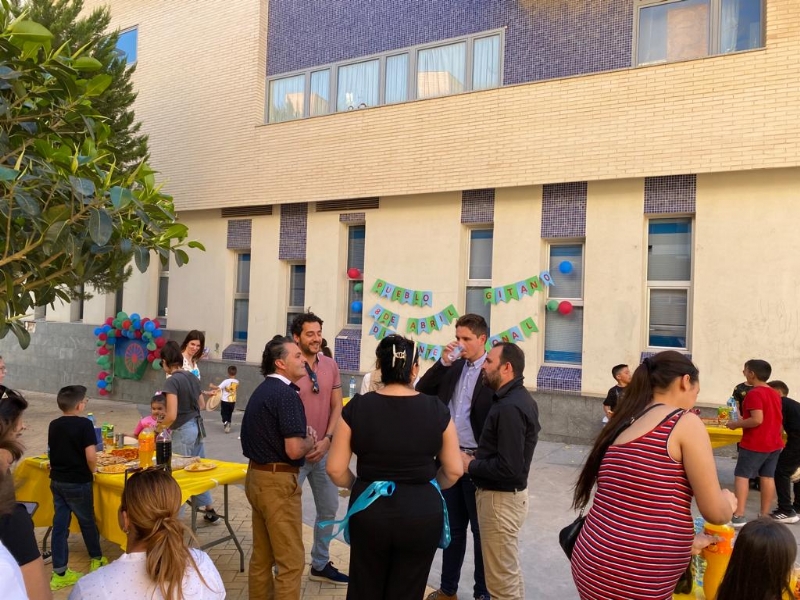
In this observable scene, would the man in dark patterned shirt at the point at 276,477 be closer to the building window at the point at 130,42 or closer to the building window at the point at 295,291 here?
the building window at the point at 295,291

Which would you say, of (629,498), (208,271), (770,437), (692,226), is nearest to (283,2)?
(208,271)

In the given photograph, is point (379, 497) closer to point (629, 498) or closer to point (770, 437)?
point (629, 498)

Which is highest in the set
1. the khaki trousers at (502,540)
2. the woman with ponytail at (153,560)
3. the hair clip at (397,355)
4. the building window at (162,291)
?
the building window at (162,291)

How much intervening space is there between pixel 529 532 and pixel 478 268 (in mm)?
6334

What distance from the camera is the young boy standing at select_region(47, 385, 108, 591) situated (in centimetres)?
477

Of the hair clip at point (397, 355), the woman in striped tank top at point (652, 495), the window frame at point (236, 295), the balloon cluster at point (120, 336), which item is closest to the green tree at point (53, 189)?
the hair clip at point (397, 355)

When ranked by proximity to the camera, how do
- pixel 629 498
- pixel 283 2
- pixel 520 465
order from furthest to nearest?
pixel 283 2
pixel 520 465
pixel 629 498

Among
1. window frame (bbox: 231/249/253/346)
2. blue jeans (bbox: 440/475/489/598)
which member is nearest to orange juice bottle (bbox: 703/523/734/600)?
blue jeans (bbox: 440/475/489/598)

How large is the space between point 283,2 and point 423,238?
21.7 feet

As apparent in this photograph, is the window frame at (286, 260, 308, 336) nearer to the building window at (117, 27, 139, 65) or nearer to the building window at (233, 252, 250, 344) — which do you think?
the building window at (233, 252, 250, 344)

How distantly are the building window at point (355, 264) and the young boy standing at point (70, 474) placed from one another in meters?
8.44

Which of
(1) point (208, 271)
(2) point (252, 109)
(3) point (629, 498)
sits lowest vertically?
(3) point (629, 498)

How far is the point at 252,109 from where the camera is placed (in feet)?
46.7

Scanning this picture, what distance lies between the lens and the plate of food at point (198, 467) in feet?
16.4
